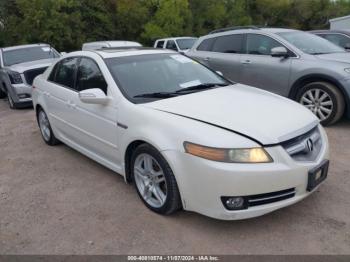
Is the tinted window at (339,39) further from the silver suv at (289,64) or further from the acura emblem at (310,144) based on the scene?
the acura emblem at (310,144)

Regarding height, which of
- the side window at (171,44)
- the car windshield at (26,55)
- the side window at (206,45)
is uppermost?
the side window at (206,45)

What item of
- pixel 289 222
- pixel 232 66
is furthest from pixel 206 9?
pixel 289 222

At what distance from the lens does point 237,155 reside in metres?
3.19

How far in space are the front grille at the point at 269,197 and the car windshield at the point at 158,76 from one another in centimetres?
144

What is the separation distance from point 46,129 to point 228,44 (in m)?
3.93

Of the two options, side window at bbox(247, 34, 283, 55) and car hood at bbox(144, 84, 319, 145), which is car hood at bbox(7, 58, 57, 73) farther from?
car hood at bbox(144, 84, 319, 145)

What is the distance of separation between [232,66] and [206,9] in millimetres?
21162

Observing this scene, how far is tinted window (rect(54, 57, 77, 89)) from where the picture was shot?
511 centimetres

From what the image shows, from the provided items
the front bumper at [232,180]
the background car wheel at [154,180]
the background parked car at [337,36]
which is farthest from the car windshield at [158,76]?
the background parked car at [337,36]

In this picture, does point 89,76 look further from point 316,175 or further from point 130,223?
point 316,175

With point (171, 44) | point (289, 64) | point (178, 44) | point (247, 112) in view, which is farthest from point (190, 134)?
point (171, 44)

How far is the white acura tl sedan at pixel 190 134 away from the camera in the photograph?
319cm

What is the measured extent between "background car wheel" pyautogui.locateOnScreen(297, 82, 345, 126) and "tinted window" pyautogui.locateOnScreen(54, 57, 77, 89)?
3699 mm

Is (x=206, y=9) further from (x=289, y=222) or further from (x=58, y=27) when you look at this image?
(x=289, y=222)
